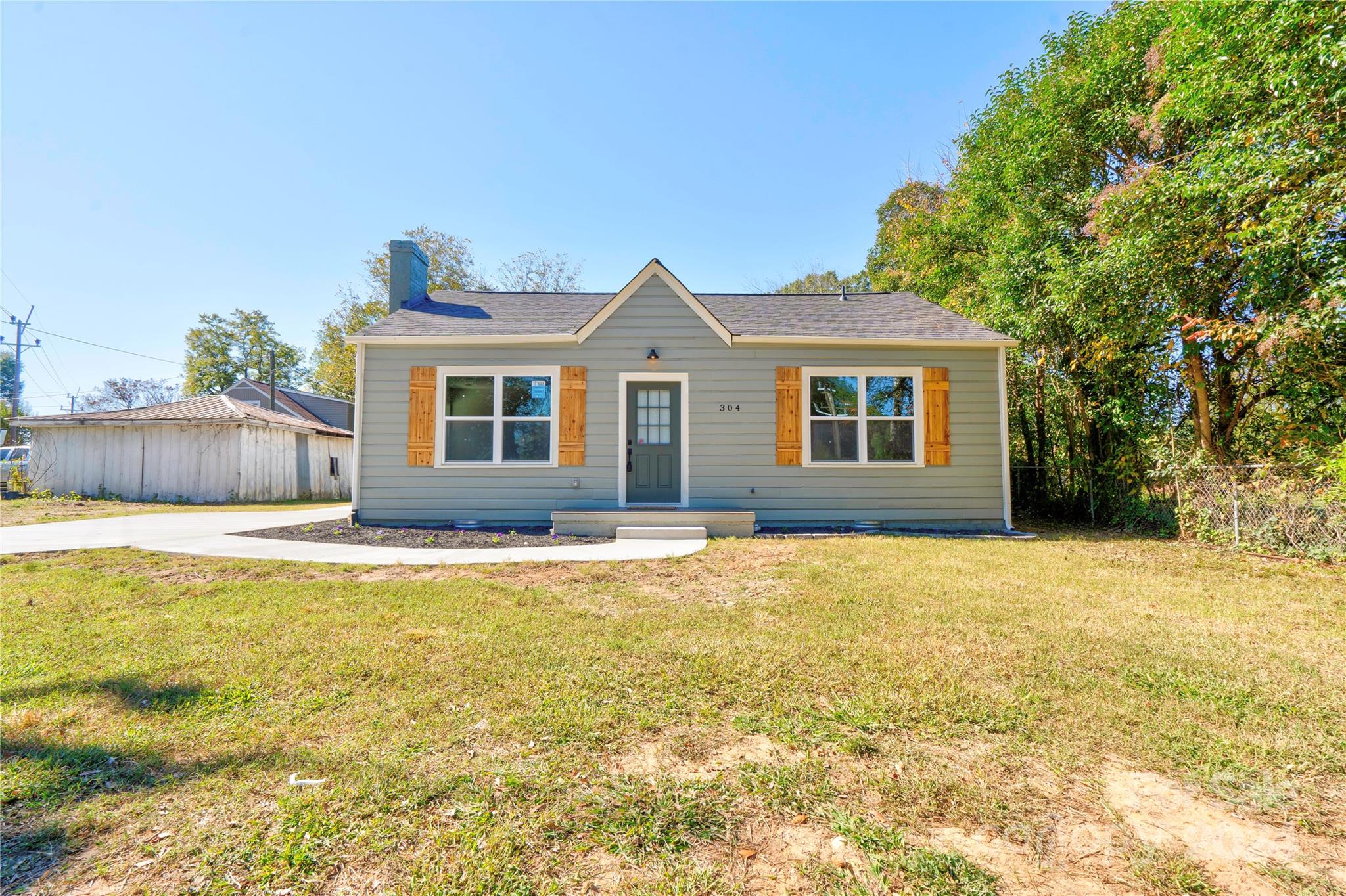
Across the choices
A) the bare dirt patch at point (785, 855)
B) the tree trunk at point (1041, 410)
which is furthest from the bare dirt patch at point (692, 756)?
the tree trunk at point (1041, 410)

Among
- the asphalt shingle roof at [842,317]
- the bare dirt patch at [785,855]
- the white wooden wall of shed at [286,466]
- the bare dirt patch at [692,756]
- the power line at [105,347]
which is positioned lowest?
the bare dirt patch at [785,855]

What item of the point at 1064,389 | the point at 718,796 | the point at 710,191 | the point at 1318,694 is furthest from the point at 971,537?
the point at 710,191

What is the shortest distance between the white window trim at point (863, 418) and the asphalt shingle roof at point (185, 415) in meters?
14.5

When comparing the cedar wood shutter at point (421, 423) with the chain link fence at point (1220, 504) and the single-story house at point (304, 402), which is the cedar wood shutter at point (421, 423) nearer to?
the chain link fence at point (1220, 504)

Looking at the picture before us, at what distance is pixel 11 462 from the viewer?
54.4 feet

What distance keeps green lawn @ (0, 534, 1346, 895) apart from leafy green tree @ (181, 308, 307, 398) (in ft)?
127

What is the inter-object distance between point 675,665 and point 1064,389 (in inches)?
419

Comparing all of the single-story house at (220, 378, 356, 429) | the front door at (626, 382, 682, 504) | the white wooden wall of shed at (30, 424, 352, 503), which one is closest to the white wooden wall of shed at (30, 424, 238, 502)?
the white wooden wall of shed at (30, 424, 352, 503)

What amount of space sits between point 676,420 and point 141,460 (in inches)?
599

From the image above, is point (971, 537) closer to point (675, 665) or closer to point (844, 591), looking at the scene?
point (844, 591)

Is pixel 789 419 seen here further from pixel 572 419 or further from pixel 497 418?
pixel 497 418

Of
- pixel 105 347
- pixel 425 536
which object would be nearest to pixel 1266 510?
pixel 425 536

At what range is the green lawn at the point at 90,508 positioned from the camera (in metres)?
10.4

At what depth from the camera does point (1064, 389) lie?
10297mm
